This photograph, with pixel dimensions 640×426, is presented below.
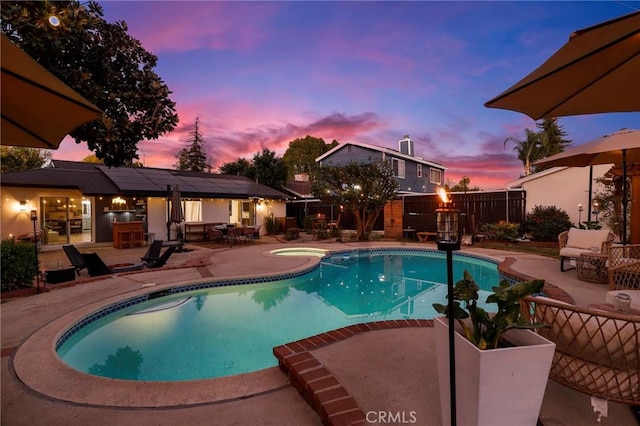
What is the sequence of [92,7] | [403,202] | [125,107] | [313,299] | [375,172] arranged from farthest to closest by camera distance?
1. [403,202]
2. [375,172]
3. [313,299]
4. [125,107]
5. [92,7]

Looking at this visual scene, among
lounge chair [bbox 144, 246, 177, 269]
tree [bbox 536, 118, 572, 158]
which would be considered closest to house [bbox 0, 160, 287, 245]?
lounge chair [bbox 144, 246, 177, 269]

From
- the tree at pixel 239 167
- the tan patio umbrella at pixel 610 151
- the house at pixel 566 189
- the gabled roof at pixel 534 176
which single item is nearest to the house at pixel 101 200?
the tree at pixel 239 167

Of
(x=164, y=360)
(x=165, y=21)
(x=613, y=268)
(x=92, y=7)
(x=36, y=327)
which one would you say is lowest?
(x=164, y=360)

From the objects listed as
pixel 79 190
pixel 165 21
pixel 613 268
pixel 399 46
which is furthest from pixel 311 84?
pixel 613 268

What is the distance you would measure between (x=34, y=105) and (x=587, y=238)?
→ 386 inches

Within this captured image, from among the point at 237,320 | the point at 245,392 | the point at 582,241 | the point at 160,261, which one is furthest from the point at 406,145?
the point at 245,392

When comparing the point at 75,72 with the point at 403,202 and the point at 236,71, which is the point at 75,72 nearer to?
the point at 236,71

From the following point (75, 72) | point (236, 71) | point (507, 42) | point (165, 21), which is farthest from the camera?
point (236, 71)

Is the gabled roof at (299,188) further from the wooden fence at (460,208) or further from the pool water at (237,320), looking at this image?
the pool water at (237,320)

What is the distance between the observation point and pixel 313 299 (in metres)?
7.06

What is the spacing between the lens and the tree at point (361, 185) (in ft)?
47.3

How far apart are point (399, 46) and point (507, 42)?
4090mm

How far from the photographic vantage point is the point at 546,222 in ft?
41.3

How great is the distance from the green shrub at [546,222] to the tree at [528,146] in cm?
1724
